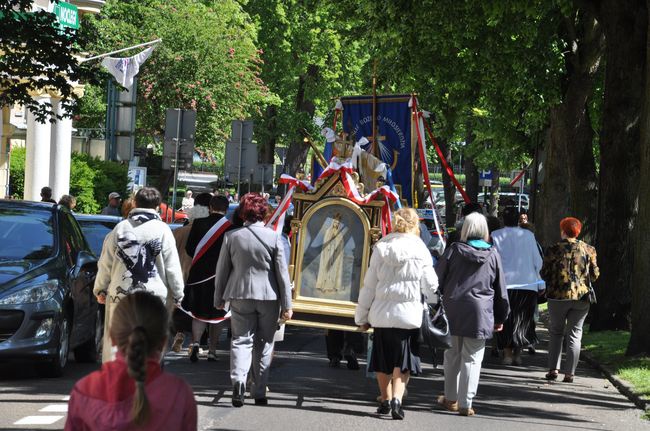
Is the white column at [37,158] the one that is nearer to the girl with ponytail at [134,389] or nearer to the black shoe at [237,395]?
the black shoe at [237,395]

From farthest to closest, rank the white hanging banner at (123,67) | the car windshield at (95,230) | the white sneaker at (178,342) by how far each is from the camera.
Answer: the white hanging banner at (123,67), the car windshield at (95,230), the white sneaker at (178,342)

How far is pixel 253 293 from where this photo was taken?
420 inches

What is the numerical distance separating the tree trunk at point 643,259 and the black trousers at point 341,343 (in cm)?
360

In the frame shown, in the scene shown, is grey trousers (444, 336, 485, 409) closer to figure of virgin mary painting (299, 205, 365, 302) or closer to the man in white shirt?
figure of virgin mary painting (299, 205, 365, 302)

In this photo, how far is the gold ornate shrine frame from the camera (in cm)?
1329

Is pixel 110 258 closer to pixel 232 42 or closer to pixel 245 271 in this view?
pixel 245 271

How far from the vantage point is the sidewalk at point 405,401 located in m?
10.2

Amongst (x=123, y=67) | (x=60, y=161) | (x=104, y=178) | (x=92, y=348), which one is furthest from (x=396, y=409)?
(x=104, y=178)

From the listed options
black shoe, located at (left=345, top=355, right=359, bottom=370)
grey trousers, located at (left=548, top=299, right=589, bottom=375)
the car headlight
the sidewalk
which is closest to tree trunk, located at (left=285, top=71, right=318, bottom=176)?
the sidewalk

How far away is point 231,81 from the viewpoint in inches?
1934

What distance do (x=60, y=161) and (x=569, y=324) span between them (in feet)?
76.2

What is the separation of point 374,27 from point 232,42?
2595cm

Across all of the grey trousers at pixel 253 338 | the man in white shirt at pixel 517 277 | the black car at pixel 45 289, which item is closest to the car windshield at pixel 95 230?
the black car at pixel 45 289

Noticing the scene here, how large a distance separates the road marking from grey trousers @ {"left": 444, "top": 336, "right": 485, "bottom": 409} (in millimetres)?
3384
